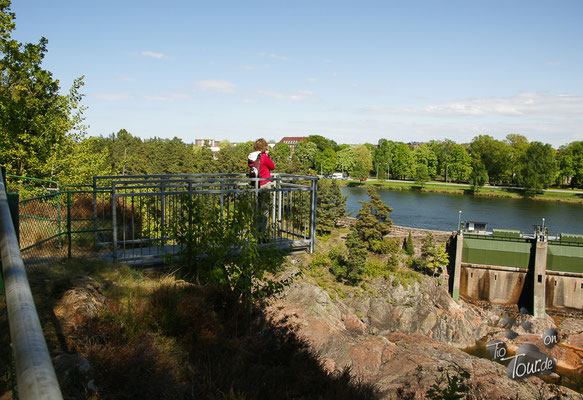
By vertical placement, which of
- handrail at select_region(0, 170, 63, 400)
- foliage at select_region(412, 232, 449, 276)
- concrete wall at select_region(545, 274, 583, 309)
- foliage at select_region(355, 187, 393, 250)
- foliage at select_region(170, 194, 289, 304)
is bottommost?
concrete wall at select_region(545, 274, 583, 309)

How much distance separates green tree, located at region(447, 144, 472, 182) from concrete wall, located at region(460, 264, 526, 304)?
205 feet

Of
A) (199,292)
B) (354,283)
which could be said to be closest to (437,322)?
(354,283)

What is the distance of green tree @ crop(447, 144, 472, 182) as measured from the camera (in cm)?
10200

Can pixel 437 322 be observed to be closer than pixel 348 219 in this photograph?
Yes

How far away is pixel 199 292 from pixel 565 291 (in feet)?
154

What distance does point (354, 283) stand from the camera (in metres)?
41.2

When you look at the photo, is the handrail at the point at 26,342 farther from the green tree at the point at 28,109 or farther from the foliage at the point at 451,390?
the green tree at the point at 28,109

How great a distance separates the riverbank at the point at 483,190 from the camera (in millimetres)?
81938

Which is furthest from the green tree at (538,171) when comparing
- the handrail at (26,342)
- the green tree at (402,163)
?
the handrail at (26,342)

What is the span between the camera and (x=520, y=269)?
43.4 meters

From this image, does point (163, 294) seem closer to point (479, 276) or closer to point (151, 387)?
point (151, 387)

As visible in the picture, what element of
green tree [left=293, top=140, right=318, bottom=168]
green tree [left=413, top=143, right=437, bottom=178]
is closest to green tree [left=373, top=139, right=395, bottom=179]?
green tree [left=413, top=143, right=437, bottom=178]

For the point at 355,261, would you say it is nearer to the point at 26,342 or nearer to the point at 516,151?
the point at 26,342

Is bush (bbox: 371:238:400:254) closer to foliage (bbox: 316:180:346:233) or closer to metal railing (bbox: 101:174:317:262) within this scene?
foliage (bbox: 316:180:346:233)
